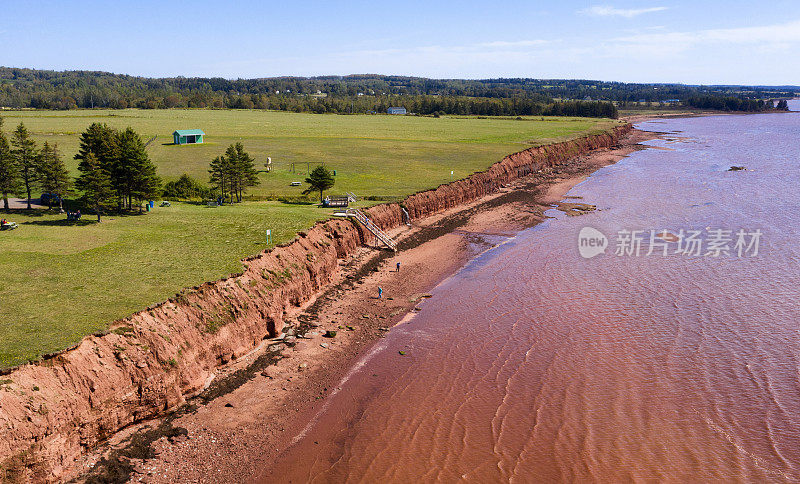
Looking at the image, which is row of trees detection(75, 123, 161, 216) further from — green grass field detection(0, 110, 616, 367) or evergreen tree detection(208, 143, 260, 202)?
evergreen tree detection(208, 143, 260, 202)

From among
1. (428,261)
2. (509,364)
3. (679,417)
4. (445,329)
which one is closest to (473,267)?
(428,261)

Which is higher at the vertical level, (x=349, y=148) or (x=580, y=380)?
(x=349, y=148)

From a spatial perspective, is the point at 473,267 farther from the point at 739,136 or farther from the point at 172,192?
the point at 739,136

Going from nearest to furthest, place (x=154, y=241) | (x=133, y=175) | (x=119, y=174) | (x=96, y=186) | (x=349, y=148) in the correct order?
(x=154, y=241)
(x=96, y=186)
(x=133, y=175)
(x=119, y=174)
(x=349, y=148)

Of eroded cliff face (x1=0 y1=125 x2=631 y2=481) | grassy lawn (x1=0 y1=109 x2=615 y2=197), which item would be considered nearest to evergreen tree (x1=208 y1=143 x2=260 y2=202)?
grassy lawn (x1=0 y1=109 x2=615 y2=197)

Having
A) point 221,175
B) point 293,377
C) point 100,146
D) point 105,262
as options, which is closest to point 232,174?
point 221,175

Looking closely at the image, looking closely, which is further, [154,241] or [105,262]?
[154,241]

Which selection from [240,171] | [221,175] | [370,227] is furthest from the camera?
[240,171]

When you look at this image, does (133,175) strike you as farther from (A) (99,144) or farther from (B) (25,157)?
(B) (25,157)

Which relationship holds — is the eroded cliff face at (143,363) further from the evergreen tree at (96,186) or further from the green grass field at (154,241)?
the evergreen tree at (96,186)
